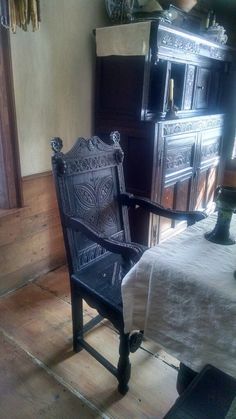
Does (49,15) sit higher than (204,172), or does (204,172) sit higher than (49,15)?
(49,15)

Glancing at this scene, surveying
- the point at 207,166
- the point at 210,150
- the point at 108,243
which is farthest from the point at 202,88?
the point at 108,243

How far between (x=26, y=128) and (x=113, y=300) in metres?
1.23

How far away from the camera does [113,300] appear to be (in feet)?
4.30

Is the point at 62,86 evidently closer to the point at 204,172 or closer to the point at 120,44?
the point at 120,44

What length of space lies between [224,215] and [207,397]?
58cm

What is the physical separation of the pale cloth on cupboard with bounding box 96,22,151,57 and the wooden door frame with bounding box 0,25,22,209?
0.64 metres

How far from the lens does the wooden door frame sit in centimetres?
170

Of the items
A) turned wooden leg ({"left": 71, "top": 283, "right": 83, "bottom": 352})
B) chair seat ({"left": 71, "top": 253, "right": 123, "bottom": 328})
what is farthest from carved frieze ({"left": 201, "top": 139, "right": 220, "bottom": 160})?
turned wooden leg ({"left": 71, "top": 283, "right": 83, "bottom": 352})

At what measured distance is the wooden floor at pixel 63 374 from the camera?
1336 mm

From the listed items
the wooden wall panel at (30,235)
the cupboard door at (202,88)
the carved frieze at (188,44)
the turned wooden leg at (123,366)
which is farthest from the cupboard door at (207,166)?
the turned wooden leg at (123,366)

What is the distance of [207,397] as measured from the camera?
2.58 feet

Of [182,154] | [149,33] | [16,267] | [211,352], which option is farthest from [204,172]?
[211,352]

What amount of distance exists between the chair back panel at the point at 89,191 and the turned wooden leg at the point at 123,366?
0.40 m

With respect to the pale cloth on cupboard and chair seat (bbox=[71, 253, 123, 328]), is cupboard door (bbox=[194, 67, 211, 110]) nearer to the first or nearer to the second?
the pale cloth on cupboard
